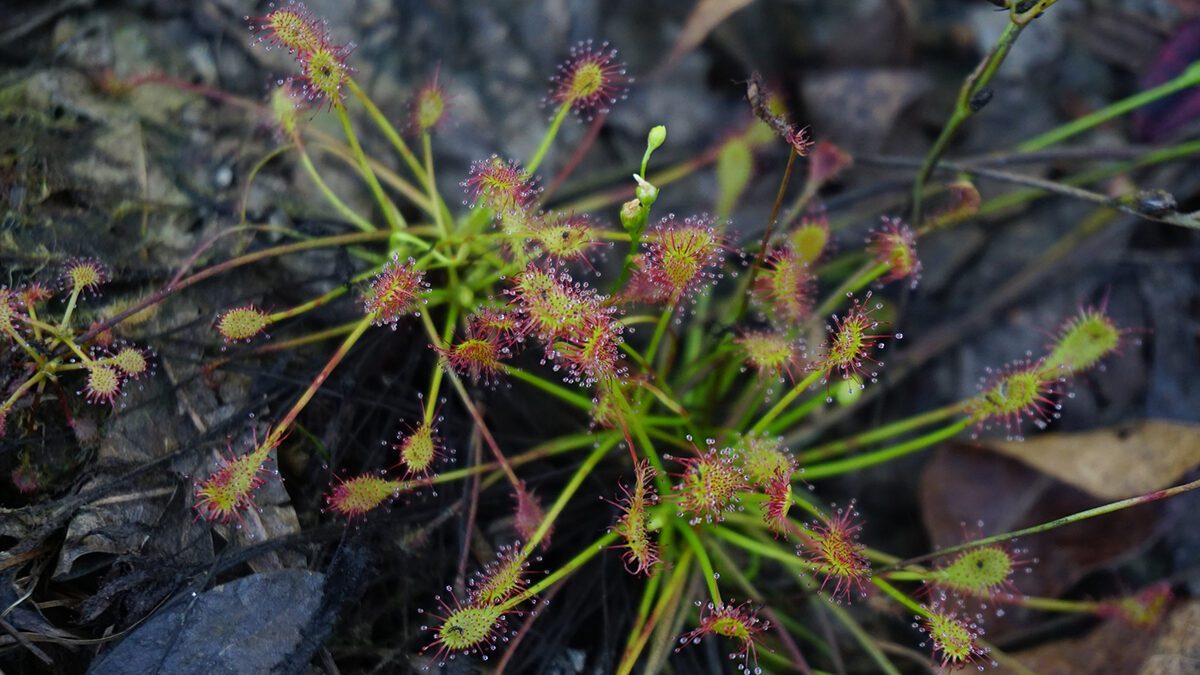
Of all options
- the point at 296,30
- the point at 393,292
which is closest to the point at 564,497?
the point at 393,292

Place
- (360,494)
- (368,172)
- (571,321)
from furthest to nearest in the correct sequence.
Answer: (368,172) < (360,494) < (571,321)

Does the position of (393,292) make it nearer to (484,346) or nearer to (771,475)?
(484,346)

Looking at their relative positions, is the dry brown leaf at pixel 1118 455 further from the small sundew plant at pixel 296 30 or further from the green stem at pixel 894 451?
the small sundew plant at pixel 296 30

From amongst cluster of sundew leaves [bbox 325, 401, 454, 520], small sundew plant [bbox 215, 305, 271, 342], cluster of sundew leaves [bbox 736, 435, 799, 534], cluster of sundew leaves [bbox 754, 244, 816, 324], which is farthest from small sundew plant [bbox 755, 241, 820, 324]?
small sundew plant [bbox 215, 305, 271, 342]

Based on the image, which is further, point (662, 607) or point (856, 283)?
point (856, 283)

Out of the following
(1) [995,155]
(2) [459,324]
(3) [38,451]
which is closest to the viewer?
(3) [38,451]

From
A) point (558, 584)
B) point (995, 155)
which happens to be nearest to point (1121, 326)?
point (995, 155)

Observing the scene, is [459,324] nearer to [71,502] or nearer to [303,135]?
[303,135]
